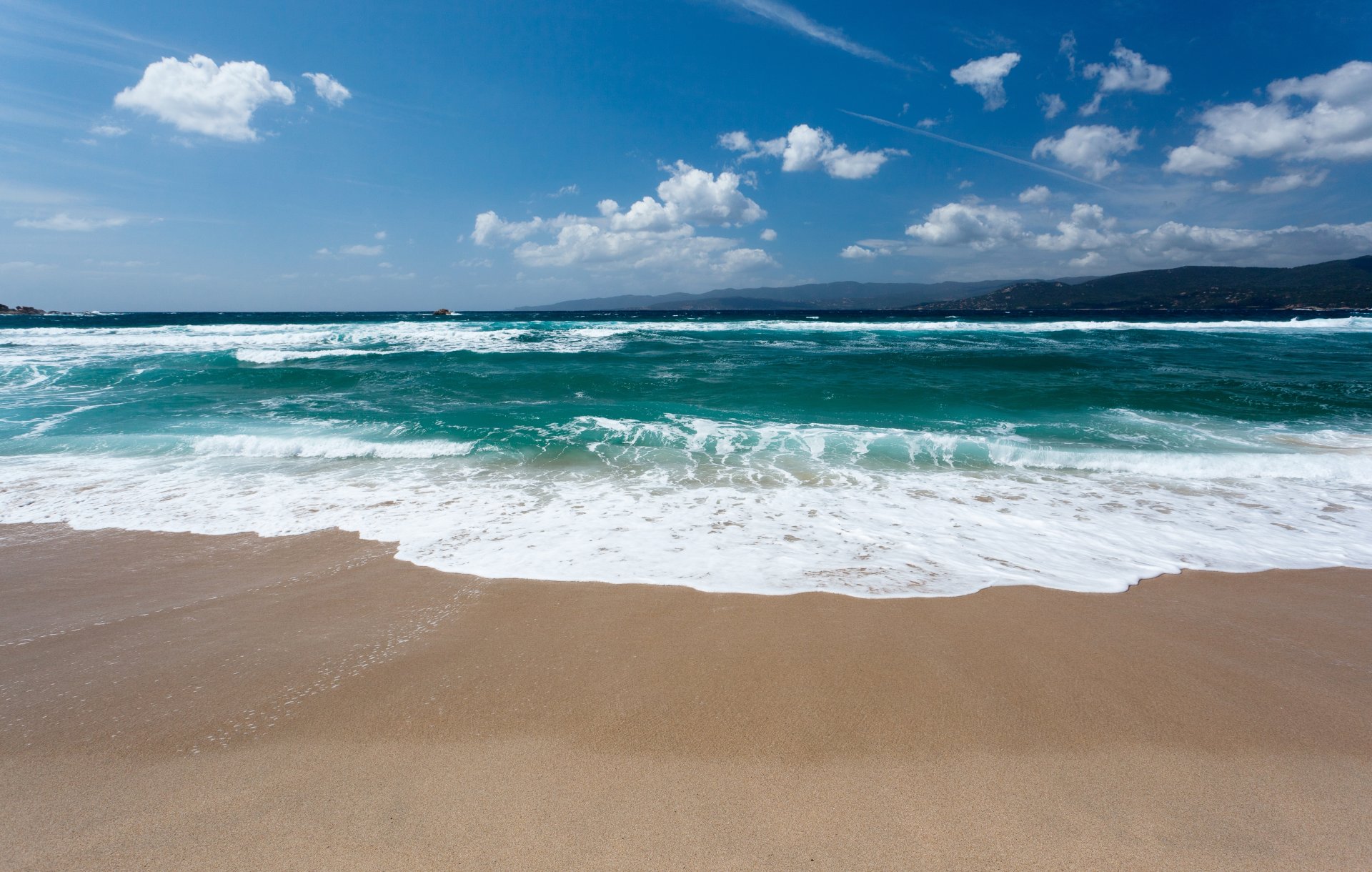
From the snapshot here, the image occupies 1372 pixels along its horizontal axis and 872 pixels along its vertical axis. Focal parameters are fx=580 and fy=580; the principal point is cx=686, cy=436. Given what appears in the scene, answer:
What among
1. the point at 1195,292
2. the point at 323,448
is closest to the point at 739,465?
the point at 323,448

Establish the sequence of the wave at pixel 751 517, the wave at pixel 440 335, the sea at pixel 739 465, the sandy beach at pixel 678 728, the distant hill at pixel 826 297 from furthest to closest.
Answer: the distant hill at pixel 826 297 < the wave at pixel 440 335 < the sea at pixel 739 465 < the wave at pixel 751 517 < the sandy beach at pixel 678 728

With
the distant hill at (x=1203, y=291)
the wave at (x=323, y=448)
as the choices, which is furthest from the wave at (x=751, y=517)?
the distant hill at (x=1203, y=291)

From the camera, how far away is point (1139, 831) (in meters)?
2.08

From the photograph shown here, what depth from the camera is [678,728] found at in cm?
266

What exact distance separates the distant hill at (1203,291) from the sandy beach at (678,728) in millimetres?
81118

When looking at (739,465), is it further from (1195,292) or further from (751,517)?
(1195,292)

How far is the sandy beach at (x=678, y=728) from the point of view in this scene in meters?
2.06

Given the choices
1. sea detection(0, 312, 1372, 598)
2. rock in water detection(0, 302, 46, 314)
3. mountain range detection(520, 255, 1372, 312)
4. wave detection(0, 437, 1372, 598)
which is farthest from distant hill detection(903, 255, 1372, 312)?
rock in water detection(0, 302, 46, 314)

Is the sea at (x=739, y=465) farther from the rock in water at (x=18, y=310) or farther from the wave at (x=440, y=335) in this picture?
the rock in water at (x=18, y=310)

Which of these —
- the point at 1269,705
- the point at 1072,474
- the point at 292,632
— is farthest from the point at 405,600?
the point at 1072,474

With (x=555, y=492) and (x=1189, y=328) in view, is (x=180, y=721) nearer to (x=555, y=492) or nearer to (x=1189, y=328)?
(x=555, y=492)

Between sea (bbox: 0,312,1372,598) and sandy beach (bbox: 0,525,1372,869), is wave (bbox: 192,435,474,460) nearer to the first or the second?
sea (bbox: 0,312,1372,598)

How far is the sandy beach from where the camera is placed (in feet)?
6.77

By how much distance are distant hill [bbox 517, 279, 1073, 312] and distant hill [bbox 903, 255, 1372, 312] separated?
17982 mm
